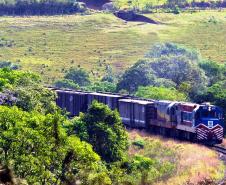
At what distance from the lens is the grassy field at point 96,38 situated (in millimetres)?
120744

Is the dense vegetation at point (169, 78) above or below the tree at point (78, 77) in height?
above

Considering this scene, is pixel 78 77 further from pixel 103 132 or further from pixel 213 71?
pixel 103 132

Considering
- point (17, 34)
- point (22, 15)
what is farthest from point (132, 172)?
point (22, 15)

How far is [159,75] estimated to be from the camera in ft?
279

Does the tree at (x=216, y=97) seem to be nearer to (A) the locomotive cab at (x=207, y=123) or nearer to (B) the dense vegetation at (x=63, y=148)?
(A) the locomotive cab at (x=207, y=123)

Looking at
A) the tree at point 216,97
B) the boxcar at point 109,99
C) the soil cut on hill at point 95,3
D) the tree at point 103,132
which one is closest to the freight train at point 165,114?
the boxcar at point 109,99

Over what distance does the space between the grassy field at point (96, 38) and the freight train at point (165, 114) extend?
44.4 m

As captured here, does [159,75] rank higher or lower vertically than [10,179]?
lower

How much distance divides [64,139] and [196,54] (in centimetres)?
7260

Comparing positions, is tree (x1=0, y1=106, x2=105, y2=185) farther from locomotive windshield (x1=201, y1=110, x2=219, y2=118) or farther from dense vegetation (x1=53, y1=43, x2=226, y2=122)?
dense vegetation (x1=53, y1=43, x2=226, y2=122)

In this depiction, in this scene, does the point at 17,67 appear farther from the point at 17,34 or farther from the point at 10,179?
the point at 10,179

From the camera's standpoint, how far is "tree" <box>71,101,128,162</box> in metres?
41.3

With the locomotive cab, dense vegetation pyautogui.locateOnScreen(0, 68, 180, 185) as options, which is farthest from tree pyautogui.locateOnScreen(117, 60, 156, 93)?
dense vegetation pyautogui.locateOnScreen(0, 68, 180, 185)

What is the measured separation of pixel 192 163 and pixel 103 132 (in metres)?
5.35
